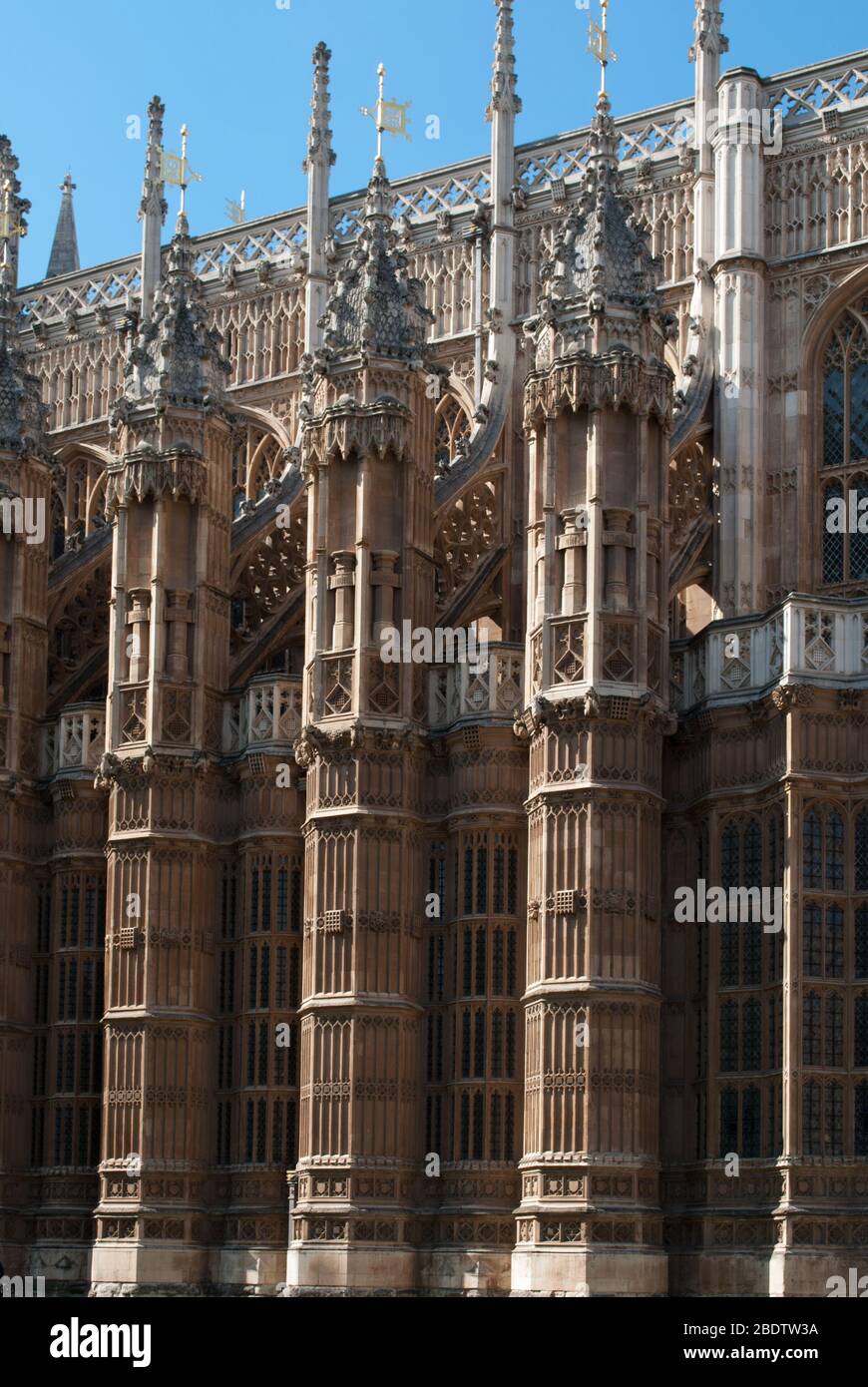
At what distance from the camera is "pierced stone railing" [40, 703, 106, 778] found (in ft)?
162

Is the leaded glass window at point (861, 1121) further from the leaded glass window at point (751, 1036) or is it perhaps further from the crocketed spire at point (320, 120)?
the crocketed spire at point (320, 120)

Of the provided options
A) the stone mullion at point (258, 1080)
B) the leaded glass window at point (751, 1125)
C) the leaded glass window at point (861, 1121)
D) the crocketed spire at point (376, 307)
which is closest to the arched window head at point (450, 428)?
the crocketed spire at point (376, 307)

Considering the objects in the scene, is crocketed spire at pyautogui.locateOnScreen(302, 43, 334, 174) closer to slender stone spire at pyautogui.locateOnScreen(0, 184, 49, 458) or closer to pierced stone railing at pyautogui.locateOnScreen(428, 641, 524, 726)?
slender stone spire at pyautogui.locateOnScreen(0, 184, 49, 458)

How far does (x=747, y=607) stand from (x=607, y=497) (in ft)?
15.7

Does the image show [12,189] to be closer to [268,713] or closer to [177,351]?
[177,351]

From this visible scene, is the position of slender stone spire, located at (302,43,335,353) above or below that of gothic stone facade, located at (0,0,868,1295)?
above

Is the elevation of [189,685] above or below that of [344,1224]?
above

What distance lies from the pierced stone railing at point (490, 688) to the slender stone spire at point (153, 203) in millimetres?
16369

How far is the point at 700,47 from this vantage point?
163 ft

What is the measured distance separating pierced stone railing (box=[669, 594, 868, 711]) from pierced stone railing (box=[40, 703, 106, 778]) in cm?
1148

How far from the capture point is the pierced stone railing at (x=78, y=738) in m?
49.5

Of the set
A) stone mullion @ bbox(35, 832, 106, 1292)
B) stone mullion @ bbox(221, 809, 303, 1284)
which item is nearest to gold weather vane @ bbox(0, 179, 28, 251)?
stone mullion @ bbox(35, 832, 106, 1292)
